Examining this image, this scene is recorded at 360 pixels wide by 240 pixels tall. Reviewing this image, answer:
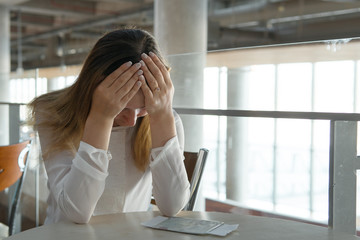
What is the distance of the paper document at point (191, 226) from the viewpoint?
1071 millimetres

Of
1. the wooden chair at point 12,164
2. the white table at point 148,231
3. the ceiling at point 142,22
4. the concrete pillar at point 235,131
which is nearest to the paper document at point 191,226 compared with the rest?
the white table at point 148,231

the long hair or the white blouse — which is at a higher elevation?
the long hair

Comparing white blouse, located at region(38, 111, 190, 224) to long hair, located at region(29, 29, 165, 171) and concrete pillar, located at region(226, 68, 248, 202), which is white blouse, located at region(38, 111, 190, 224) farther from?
concrete pillar, located at region(226, 68, 248, 202)

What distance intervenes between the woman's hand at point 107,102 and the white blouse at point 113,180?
0.04 metres

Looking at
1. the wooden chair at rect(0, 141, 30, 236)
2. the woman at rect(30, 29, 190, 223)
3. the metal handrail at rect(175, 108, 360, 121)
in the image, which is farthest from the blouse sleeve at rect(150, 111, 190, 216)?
the wooden chair at rect(0, 141, 30, 236)

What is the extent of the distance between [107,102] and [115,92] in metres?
0.04

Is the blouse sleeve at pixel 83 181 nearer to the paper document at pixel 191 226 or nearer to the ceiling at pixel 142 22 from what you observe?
the paper document at pixel 191 226

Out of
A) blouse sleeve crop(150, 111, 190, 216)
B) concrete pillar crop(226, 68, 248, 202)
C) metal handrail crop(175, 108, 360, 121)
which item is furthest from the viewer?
concrete pillar crop(226, 68, 248, 202)

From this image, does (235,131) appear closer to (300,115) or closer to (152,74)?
(300,115)

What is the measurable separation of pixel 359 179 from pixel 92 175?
881 millimetres

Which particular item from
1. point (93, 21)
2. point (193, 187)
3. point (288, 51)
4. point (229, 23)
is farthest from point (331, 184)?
point (93, 21)

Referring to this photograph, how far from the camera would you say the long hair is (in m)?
1.37

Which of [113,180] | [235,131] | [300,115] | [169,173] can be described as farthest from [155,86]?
[235,131]

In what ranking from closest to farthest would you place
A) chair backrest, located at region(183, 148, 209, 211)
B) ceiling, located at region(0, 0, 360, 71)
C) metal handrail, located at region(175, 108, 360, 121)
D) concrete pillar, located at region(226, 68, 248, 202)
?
metal handrail, located at region(175, 108, 360, 121)
chair backrest, located at region(183, 148, 209, 211)
concrete pillar, located at region(226, 68, 248, 202)
ceiling, located at region(0, 0, 360, 71)
